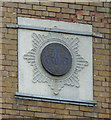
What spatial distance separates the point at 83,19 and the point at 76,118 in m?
1.59

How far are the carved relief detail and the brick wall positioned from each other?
0.25 metres

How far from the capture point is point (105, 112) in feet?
53.9

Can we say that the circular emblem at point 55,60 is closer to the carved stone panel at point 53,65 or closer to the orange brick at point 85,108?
the carved stone panel at point 53,65

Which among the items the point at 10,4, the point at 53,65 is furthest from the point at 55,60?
the point at 10,4

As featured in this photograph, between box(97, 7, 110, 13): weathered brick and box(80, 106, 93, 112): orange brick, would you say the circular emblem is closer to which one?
box(80, 106, 93, 112): orange brick

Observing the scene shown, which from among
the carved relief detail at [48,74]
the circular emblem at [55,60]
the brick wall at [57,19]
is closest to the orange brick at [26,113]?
the brick wall at [57,19]

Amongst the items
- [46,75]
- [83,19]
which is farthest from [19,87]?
[83,19]

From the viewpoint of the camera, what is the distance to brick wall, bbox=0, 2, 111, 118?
1605 centimetres

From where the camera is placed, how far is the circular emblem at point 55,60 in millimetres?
16344

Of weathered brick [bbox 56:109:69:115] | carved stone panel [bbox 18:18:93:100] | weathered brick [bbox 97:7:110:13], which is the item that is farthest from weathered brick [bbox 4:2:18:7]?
weathered brick [bbox 56:109:69:115]

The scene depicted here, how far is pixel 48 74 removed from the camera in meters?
16.3

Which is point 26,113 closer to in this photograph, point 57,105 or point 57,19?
point 57,105

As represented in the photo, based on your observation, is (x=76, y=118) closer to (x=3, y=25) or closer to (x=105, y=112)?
(x=105, y=112)

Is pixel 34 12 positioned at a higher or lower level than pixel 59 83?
higher
